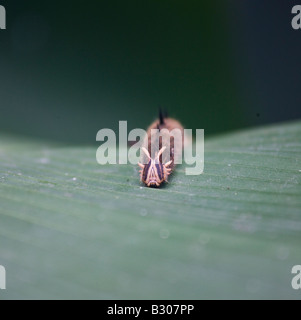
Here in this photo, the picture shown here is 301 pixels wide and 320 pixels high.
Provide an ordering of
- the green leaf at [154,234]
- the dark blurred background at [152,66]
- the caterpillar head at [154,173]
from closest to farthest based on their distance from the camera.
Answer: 1. the green leaf at [154,234]
2. the caterpillar head at [154,173]
3. the dark blurred background at [152,66]

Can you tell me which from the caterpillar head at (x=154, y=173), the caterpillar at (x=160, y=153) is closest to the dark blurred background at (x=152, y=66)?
the caterpillar at (x=160, y=153)

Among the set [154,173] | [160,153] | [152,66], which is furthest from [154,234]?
[152,66]

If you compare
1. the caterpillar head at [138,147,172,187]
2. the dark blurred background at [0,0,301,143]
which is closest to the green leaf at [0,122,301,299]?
the caterpillar head at [138,147,172,187]

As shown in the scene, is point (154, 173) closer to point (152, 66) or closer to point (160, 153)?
point (160, 153)

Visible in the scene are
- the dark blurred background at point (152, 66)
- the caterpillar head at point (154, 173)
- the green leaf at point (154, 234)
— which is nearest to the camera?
the green leaf at point (154, 234)

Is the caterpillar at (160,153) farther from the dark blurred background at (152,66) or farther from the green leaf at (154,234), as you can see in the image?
the dark blurred background at (152,66)
